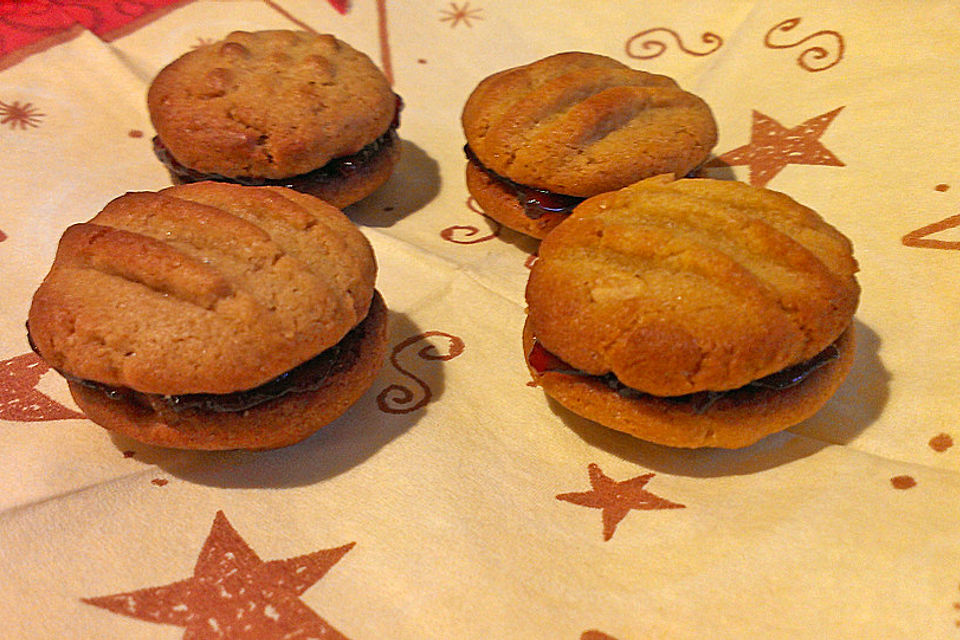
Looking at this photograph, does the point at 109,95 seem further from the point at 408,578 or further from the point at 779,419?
the point at 779,419

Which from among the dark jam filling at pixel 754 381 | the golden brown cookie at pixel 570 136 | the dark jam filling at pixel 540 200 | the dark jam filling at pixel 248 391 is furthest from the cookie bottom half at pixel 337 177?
the dark jam filling at pixel 754 381

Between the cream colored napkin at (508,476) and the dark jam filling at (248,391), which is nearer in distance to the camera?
the cream colored napkin at (508,476)

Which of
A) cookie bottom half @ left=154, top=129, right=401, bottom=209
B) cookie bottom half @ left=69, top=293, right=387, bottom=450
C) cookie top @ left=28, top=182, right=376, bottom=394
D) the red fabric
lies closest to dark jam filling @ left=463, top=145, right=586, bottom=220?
cookie bottom half @ left=154, top=129, right=401, bottom=209

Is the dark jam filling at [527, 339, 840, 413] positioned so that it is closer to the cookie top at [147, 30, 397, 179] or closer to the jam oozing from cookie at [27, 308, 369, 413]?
the jam oozing from cookie at [27, 308, 369, 413]

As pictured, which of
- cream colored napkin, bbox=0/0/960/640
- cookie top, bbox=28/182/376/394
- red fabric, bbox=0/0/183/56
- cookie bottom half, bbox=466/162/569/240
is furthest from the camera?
red fabric, bbox=0/0/183/56

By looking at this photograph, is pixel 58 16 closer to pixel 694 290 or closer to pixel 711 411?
pixel 694 290

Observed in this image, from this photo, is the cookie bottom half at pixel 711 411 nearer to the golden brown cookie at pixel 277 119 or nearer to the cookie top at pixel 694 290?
the cookie top at pixel 694 290
